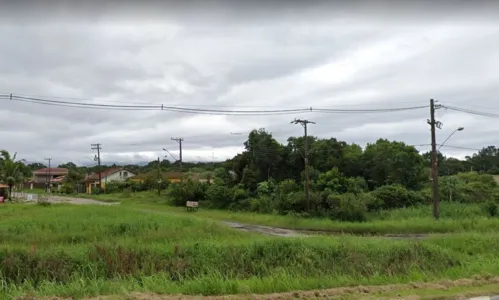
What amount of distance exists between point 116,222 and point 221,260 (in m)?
9.69

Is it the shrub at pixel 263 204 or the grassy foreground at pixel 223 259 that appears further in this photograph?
the shrub at pixel 263 204

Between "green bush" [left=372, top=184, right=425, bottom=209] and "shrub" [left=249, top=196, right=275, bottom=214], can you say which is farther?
"shrub" [left=249, top=196, right=275, bottom=214]

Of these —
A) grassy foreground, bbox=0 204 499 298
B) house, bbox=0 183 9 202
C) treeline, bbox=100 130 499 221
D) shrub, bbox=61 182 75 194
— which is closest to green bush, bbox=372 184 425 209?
treeline, bbox=100 130 499 221

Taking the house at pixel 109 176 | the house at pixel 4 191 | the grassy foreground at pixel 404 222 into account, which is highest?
the house at pixel 109 176

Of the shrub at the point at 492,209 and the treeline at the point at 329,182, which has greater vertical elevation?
the treeline at the point at 329,182

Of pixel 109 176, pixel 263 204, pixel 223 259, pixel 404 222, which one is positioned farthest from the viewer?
pixel 109 176

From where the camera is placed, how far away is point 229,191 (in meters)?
50.9

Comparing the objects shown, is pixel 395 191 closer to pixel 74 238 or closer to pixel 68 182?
pixel 74 238

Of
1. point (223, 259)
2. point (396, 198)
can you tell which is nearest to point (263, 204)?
point (396, 198)

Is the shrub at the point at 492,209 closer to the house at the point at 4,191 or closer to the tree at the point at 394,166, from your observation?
the tree at the point at 394,166

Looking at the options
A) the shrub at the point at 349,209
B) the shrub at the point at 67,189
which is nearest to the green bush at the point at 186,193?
the shrub at the point at 349,209

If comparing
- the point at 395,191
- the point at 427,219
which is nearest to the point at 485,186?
the point at 395,191

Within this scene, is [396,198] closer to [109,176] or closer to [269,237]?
[269,237]

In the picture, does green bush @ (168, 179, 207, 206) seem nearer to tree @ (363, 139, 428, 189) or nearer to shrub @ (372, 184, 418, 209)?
tree @ (363, 139, 428, 189)
